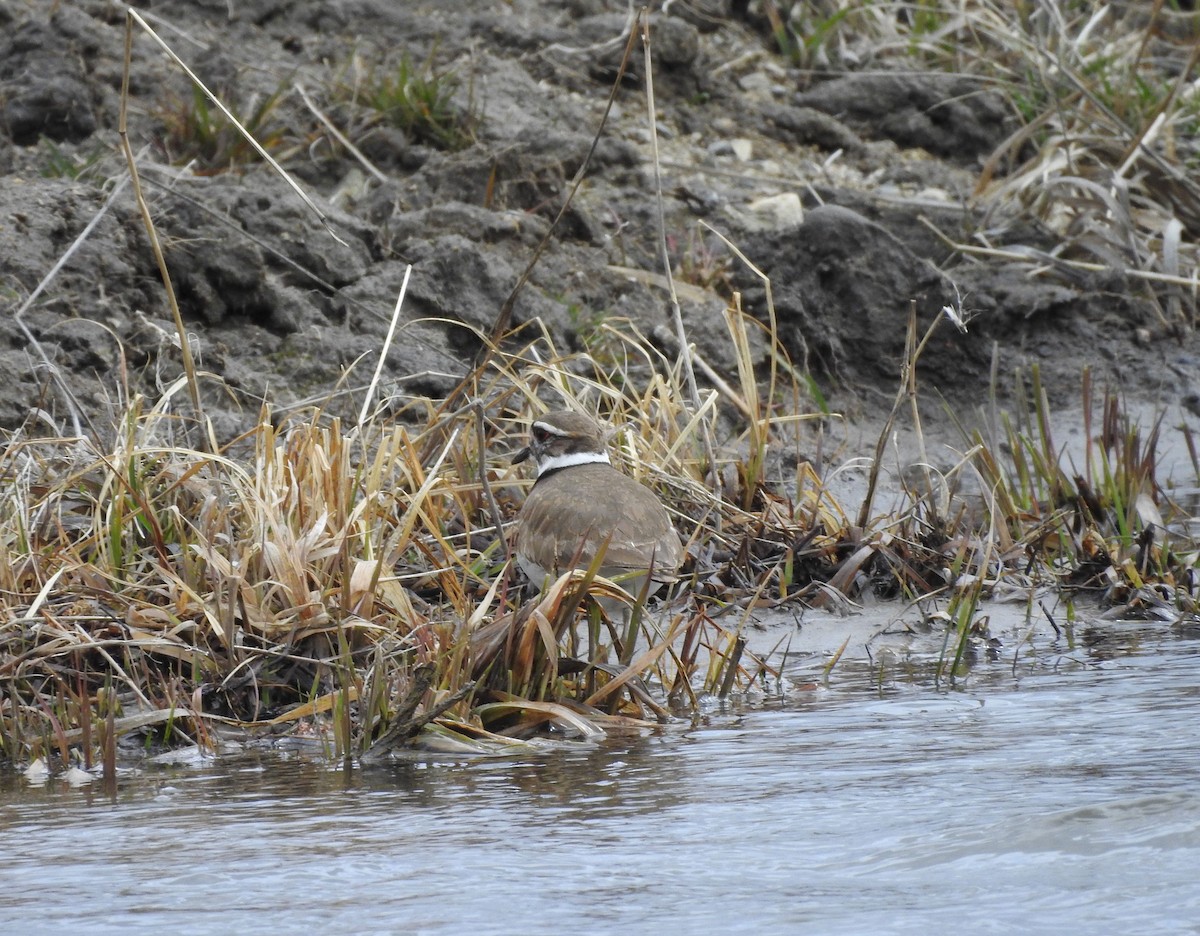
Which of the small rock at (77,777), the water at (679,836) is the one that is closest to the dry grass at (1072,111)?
the water at (679,836)

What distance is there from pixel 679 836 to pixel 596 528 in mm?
1943

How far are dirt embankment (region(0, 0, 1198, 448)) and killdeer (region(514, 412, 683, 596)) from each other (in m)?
1.38

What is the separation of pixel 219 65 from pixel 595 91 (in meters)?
2.35

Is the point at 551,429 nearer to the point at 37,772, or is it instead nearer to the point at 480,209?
the point at 37,772

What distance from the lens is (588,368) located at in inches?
324

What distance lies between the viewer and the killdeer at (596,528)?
5.73 metres

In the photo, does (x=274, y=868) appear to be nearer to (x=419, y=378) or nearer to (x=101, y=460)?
(x=101, y=460)

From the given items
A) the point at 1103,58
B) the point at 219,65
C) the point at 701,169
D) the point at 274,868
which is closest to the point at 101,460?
the point at 274,868

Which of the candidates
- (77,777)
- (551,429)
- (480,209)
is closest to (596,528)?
(551,429)

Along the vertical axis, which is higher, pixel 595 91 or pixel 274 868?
pixel 595 91

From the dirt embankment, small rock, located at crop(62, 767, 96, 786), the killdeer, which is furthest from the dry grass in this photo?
small rock, located at crop(62, 767, 96, 786)

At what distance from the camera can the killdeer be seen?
18.8 feet

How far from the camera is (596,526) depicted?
228 inches

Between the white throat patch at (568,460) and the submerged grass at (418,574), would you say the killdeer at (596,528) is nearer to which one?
the white throat patch at (568,460)
